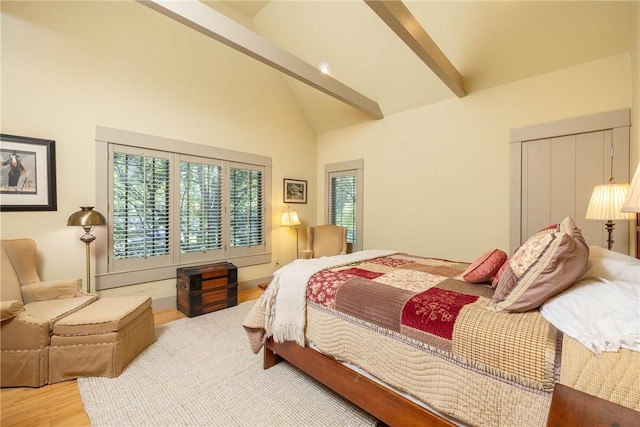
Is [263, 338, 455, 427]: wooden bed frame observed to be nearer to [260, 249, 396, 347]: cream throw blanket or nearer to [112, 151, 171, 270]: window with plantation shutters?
[260, 249, 396, 347]: cream throw blanket

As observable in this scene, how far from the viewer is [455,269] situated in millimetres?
2086

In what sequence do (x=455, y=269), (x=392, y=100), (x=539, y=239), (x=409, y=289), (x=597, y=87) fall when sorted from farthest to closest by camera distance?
(x=392, y=100)
(x=597, y=87)
(x=455, y=269)
(x=409, y=289)
(x=539, y=239)

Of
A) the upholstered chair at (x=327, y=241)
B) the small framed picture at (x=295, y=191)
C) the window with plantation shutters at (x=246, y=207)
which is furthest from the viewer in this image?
the small framed picture at (x=295, y=191)

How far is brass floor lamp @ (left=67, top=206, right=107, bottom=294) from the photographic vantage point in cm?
243

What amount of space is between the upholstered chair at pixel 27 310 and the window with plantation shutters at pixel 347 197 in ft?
11.2

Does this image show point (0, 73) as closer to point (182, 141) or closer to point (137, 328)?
point (182, 141)

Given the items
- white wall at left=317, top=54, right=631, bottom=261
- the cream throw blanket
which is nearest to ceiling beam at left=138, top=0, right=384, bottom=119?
white wall at left=317, top=54, right=631, bottom=261

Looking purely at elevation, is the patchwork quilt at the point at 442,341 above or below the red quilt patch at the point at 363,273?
below

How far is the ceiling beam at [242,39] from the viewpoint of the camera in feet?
6.78

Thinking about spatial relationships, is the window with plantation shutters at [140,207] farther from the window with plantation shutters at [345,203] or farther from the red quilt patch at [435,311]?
the red quilt patch at [435,311]

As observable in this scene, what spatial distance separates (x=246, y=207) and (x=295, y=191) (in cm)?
97

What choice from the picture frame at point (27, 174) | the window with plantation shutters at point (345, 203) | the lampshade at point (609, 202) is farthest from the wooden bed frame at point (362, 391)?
the window with plantation shutters at point (345, 203)

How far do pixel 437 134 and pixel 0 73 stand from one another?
4.48 meters

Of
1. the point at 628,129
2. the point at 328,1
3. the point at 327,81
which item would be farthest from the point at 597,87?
the point at 328,1
